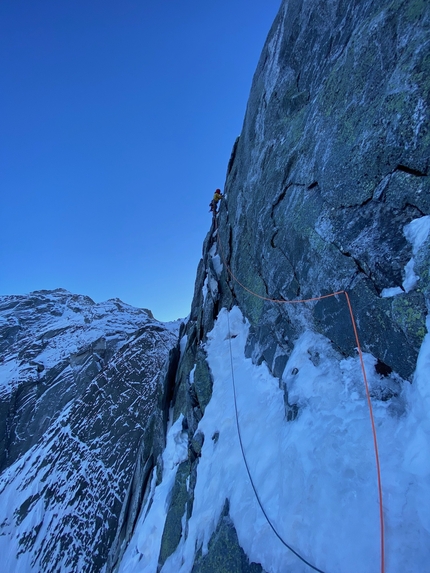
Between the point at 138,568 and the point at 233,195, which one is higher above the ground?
the point at 233,195

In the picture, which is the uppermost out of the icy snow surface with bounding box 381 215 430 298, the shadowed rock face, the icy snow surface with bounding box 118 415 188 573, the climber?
the climber

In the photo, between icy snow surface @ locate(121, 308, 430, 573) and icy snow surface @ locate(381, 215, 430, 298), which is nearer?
icy snow surface @ locate(121, 308, 430, 573)

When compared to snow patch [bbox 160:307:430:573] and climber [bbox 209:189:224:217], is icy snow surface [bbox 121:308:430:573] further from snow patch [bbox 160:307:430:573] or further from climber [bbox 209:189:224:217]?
A: climber [bbox 209:189:224:217]

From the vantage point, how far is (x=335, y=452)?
4.25 m

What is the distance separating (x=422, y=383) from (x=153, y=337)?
1162 inches

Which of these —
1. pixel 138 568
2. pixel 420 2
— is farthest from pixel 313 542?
pixel 420 2

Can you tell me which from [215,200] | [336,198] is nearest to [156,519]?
[336,198]

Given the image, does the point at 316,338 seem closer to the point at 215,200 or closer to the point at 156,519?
the point at 156,519

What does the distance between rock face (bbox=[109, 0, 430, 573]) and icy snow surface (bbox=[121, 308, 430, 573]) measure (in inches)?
11.8

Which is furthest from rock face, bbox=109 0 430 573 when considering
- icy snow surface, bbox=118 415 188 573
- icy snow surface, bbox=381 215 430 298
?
icy snow surface, bbox=118 415 188 573

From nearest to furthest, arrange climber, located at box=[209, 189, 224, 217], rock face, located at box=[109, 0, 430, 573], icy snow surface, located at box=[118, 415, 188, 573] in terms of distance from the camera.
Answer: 1. rock face, located at box=[109, 0, 430, 573]
2. icy snow surface, located at box=[118, 415, 188, 573]
3. climber, located at box=[209, 189, 224, 217]

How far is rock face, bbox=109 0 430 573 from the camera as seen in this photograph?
4359 millimetres

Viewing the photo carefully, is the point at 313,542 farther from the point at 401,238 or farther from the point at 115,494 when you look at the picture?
the point at 115,494

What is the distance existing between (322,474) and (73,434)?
75.4ft
